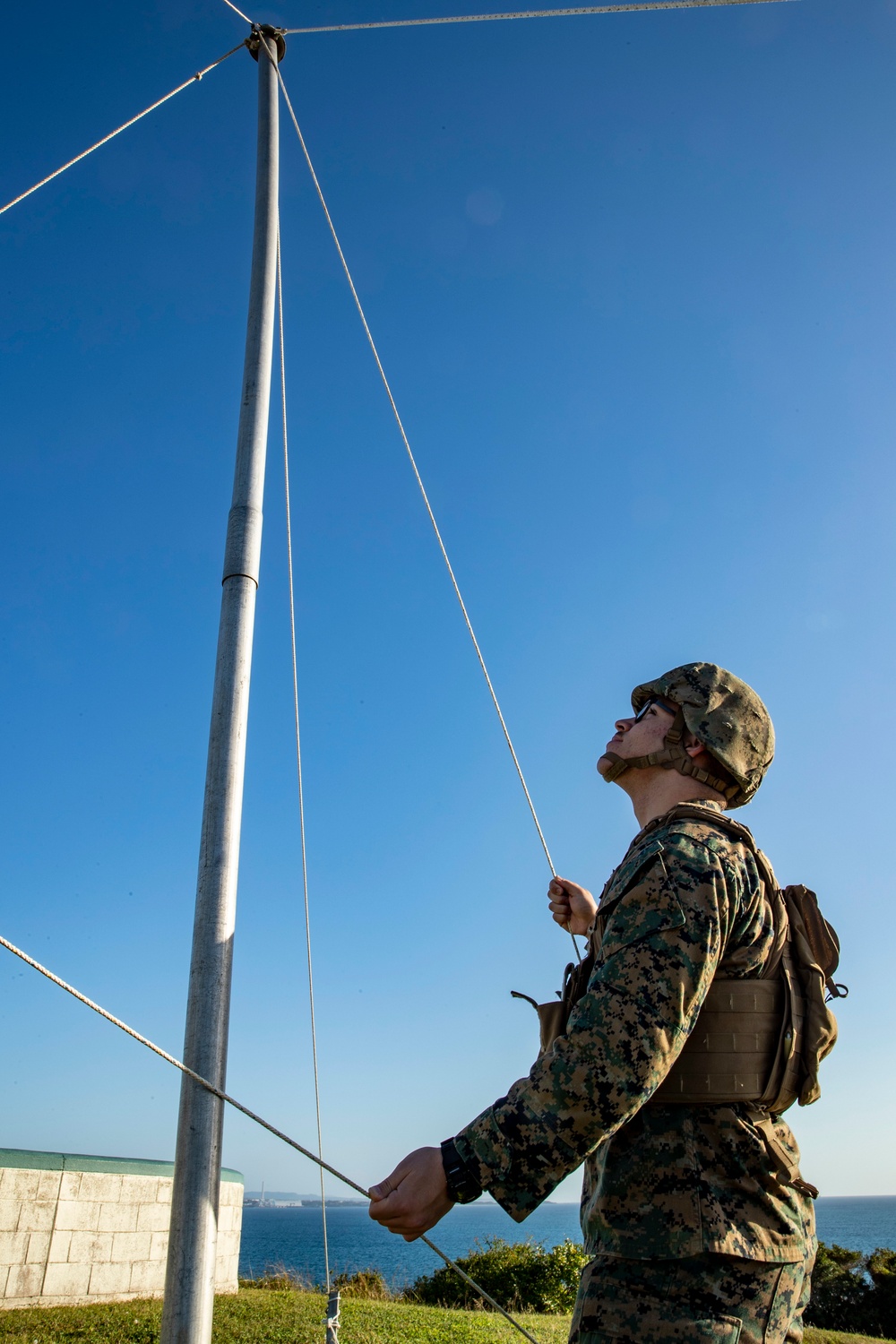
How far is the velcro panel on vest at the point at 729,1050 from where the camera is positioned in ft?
7.66

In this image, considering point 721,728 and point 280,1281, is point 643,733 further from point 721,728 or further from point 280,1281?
point 280,1281

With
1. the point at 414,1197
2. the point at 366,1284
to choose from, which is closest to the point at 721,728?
the point at 414,1197

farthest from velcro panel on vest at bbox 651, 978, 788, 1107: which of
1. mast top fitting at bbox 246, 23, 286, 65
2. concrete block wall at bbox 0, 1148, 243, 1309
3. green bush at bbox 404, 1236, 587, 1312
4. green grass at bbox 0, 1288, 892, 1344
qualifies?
green bush at bbox 404, 1236, 587, 1312

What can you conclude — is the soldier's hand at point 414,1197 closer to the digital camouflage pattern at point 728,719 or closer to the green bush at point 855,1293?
the digital camouflage pattern at point 728,719

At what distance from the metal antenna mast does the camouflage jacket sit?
64.0 inches

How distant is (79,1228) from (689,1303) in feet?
31.9

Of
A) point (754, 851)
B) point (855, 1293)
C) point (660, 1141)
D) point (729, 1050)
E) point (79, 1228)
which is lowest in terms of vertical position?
point (855, 1293)

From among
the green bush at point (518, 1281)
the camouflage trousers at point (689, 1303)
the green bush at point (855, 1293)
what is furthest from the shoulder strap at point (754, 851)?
the green bush at point (855, 1293)

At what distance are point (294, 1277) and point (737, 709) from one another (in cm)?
1486

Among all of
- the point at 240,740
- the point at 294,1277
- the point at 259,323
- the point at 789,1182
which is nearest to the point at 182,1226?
the point at 240,740

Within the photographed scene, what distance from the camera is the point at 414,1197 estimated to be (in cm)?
195

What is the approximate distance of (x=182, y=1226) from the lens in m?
3.19

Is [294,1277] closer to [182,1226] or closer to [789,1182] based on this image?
[182,1226]

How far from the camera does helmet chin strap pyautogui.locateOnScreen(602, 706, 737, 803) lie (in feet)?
9.82
